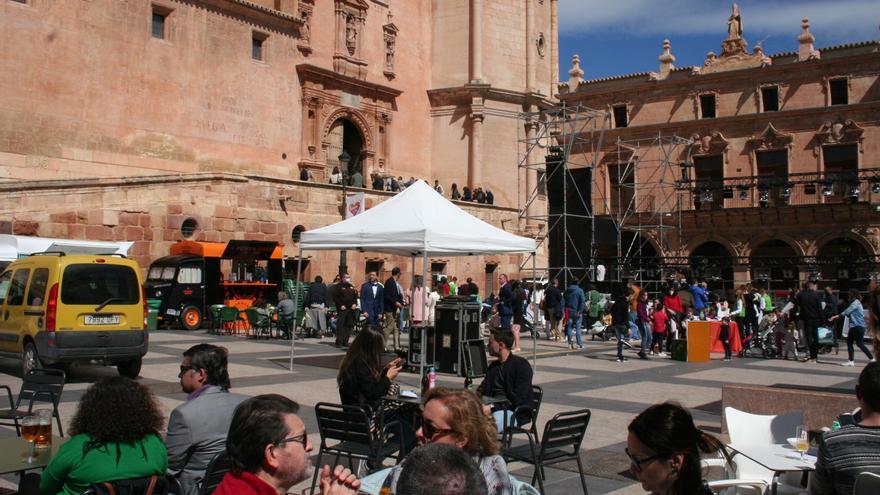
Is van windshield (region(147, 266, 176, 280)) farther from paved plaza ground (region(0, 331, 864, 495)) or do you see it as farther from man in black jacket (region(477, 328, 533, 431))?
man in black jacket (region(477, 328, 533, 431))

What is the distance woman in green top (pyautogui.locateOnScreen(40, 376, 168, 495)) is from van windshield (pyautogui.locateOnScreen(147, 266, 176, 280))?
61.7 ft

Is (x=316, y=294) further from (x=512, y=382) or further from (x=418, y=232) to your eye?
(x=512, y=382)

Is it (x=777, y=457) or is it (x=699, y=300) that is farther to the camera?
(x=699, y=300)

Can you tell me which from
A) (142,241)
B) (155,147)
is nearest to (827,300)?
(142,241)

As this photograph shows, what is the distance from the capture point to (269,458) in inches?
118

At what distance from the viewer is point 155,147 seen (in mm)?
25859

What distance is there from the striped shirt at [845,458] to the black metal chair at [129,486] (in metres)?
3.28

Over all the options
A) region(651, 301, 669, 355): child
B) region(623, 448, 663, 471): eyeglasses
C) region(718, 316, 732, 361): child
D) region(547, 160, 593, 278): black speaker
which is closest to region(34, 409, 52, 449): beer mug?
region(623, 448, 663, 471): eyeglasses

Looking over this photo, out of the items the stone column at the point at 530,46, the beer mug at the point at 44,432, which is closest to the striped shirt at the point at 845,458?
the beer mug at the point at 44,432

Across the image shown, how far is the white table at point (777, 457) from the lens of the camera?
Result: 4.93 metres

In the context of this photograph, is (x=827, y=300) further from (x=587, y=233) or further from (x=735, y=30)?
(x=735, y=30)

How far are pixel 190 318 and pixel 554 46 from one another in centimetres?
2541

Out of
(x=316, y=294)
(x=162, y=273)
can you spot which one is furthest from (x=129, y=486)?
(x=162, y=273)

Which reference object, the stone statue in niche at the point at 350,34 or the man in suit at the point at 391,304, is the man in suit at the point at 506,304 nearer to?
the man in suit at the point at 391,304
